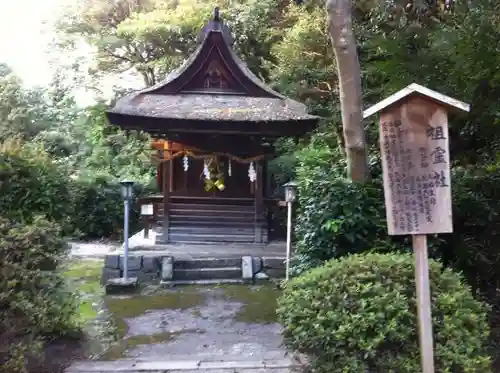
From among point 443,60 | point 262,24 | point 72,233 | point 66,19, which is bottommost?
point 72,233

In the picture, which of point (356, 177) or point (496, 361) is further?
point (356, 177)

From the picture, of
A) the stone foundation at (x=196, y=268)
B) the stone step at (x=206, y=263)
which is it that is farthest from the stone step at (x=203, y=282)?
the stone step at (x=206, y=263)

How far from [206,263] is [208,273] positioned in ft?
0.83

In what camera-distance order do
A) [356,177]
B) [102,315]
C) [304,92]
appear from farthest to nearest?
[304,92], [102,315], [356,177]

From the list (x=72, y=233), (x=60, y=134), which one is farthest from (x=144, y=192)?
(x=72, y=233)

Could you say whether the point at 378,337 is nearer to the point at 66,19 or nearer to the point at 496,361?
the point at 496,361

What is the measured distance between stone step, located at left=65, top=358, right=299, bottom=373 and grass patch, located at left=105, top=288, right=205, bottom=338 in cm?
215

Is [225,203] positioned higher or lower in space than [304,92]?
lower

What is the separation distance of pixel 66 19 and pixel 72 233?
19.1m

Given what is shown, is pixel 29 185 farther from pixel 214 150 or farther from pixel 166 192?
pixel 214 150

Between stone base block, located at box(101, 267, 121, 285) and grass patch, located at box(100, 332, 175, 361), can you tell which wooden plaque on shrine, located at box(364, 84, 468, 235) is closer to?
grass patch, located at box(100, 332, 175, 361)

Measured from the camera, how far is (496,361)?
484 cm

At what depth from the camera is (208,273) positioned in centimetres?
959

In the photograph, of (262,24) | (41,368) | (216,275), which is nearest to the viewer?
(41,368)
